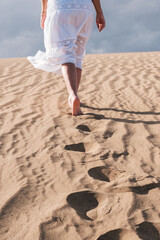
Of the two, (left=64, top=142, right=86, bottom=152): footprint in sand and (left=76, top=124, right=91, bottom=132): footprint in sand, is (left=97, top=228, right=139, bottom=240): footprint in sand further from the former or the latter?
(left=76, top=124, right=91, bottom=132): footprint in sand

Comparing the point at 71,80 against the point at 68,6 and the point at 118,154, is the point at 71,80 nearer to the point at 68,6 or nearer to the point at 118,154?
the point at 68,6

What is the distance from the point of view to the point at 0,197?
172cm

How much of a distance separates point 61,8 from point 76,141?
1318 mm

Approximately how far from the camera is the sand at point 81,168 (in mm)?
1523

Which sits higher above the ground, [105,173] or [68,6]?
[68,6]

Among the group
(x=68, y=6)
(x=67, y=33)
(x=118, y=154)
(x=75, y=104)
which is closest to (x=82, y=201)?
(x=118, y=154)

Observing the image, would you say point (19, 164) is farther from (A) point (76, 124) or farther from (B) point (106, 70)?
(B) point (106, 70)

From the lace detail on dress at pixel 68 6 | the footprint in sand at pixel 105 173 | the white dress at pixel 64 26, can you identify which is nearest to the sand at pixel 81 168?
the footprint in sand at pixel 105 173

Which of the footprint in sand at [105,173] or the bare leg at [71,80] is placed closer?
the footprint in sand at [105,173]

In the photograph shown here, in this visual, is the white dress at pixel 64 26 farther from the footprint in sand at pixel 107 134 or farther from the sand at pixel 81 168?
the footprint in sand at pixel 107 134

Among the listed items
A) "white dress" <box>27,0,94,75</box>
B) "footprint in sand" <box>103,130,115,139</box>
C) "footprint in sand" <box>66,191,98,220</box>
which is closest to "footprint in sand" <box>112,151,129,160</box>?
"footprint in sand" <box>103,130,115,139</box>

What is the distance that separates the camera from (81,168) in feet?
6.64

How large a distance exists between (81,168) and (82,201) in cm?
34

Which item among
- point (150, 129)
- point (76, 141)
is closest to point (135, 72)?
point (150, 129)
